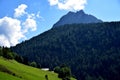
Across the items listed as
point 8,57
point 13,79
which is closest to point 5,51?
point 8,57

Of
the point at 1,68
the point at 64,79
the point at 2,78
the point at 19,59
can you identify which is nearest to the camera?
the point at 2,78

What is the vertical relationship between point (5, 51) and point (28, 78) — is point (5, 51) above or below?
above

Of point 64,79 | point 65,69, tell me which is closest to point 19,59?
point 65,69

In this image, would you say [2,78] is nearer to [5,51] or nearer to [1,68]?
[1,68]

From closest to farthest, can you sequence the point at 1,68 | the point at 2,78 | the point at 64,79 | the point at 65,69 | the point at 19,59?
the point at 2,78, the point at 1,68, the point at 64,79, the point at 65,69, the point at 19,59

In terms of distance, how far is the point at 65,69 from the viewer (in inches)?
6806

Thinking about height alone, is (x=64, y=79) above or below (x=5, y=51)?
below

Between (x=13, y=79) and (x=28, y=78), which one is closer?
(x=13, y=79)

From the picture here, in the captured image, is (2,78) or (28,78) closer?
(2,78)

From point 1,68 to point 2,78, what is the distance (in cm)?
2255

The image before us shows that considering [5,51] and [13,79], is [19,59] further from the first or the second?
[13,79]

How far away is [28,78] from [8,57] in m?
51.3

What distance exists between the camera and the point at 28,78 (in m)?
107

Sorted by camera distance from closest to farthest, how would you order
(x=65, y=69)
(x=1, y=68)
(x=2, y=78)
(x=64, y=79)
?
1. (x=2, y=78)
2. (x=1, y=68)
3. (x=64, y=79)
4. (x=65, y=69)
